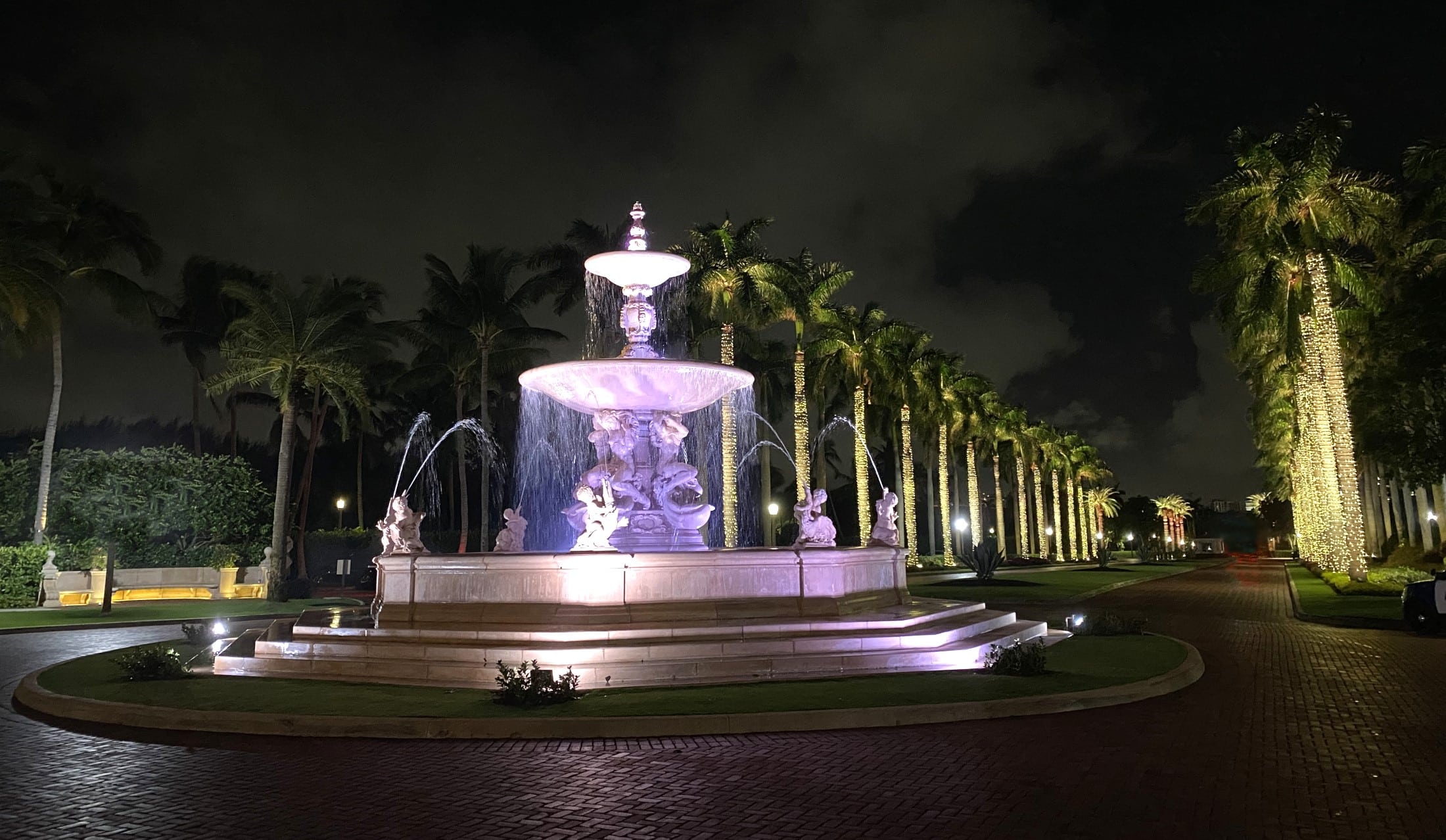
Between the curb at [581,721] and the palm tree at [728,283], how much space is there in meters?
26.4

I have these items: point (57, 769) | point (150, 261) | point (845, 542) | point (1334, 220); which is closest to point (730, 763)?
point (57, 769)

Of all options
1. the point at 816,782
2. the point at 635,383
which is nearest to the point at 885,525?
the point at 635,383

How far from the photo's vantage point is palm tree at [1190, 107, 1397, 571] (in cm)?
2898

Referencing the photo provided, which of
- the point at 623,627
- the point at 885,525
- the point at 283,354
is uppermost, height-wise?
the point at 283,354

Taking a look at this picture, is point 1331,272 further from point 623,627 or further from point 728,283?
point 623,627

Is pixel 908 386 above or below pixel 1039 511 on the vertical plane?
above

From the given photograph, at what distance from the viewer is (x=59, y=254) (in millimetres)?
36531

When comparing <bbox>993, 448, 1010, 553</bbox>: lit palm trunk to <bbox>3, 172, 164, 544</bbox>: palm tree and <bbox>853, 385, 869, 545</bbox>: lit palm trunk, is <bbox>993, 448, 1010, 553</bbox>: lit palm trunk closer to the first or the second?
<bbox>853, 385, 869, 545</bbox>: lit palm trunk

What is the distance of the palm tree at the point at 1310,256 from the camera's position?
95.1 ft

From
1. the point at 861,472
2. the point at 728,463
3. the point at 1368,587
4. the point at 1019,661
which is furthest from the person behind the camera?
the point at 861,472

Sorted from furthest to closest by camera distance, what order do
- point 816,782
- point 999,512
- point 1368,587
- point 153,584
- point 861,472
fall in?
point 999,512 < point 861,472 < point 153,584 < point 1368,587 < point 816,782

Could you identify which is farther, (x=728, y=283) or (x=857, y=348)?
(x=857, y=348)

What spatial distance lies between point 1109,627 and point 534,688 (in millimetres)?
10487

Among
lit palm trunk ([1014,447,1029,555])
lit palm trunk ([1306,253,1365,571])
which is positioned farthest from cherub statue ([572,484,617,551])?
lit palm trunk ([1014,447,1029,555])
